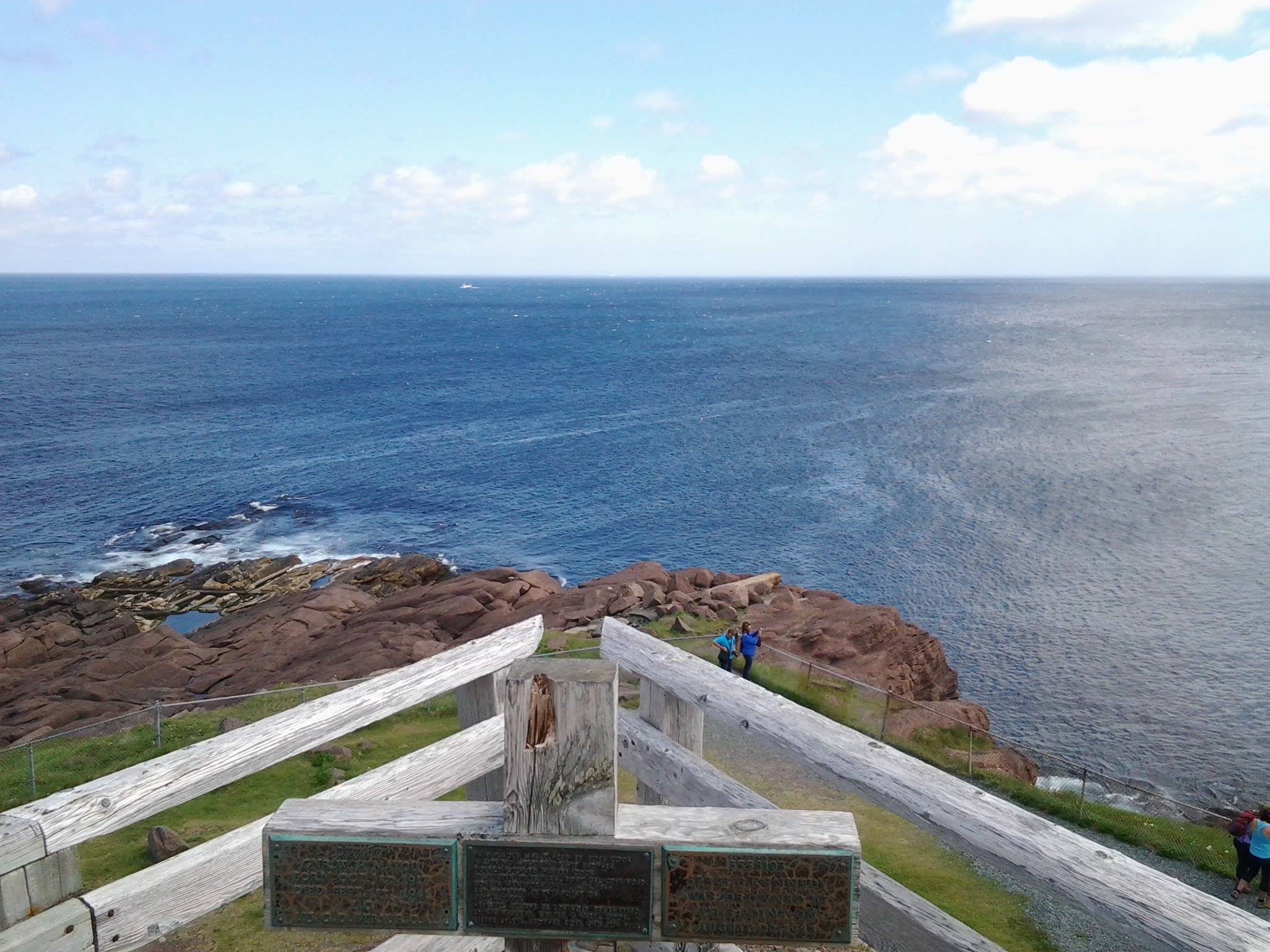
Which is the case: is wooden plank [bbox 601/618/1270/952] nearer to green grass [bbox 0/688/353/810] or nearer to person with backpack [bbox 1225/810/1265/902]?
person with backpack [bbox 1225/810/1265/902]

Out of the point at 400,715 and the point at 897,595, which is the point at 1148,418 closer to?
the point at 897,595

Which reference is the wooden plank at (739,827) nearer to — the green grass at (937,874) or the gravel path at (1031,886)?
the gravel path at (1031,886)

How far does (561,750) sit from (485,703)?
264 cm

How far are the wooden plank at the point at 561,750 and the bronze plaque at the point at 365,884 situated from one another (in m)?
0.40

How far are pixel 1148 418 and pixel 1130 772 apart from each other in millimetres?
52413

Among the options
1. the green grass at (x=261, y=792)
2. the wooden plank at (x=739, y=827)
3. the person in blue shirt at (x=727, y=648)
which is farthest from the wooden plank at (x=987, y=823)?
the person in blue shirt at (x=727, y=648)

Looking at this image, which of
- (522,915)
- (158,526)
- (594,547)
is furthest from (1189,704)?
(158,526)

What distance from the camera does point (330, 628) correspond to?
105 ft

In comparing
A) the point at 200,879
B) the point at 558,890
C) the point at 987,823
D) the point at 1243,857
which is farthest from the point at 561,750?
the point at 1243,857

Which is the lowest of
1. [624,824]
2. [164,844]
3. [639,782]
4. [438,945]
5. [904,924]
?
[164,844]

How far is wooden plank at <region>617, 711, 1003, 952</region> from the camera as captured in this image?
438cm

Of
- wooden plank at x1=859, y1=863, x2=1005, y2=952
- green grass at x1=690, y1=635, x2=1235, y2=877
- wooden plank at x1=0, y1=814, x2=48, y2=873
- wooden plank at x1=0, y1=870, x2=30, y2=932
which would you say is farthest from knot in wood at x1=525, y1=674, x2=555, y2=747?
green grass at x1=690, y1=635, x2=1235, y2=877

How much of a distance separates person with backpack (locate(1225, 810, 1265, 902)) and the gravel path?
195 millimetres

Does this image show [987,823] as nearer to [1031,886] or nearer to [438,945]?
[1031,886]
